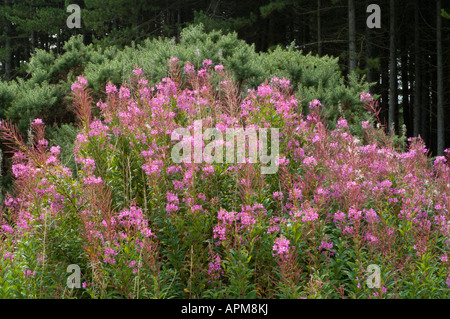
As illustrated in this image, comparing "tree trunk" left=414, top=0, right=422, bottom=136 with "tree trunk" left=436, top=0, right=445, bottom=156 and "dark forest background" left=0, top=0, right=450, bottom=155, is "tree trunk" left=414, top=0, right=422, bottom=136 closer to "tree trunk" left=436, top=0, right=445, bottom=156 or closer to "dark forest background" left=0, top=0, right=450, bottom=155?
"dark forest background" left=0, top=0, right=450, bottom=155

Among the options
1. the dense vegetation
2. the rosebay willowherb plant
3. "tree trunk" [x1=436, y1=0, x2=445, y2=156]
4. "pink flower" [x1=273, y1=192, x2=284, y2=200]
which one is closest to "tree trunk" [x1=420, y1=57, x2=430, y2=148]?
"tree trunk" [x1=436, y1=0, x2=445, y2=156]

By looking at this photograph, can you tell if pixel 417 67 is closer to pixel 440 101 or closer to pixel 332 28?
pixel 440 101

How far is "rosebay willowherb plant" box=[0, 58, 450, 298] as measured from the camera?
9.37 ft

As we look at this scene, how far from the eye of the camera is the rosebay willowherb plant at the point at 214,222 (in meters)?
2.86

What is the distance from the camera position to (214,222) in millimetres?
3422

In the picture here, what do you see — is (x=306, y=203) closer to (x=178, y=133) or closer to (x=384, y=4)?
(x=178, y=133)

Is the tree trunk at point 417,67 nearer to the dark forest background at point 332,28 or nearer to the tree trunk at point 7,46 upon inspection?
the dark forest background at point 332,28

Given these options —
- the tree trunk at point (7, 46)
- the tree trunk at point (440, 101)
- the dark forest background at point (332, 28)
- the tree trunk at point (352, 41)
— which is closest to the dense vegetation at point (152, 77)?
the tree trunk at point (352, 41)

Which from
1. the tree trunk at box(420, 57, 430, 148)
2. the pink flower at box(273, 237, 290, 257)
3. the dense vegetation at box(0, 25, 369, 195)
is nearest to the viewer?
the pink flower at box(273, 237, 290, 257)

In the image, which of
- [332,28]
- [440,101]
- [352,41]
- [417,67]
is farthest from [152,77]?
[417,67]

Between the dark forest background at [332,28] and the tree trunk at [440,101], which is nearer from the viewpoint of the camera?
the tree trunk at [440,101]

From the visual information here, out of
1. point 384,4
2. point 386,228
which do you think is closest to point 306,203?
point 386,228

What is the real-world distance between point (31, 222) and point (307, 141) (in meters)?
2.44

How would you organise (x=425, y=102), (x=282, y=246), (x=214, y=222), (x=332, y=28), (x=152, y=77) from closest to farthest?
(x=282, y=246)
(x=214, y=222)
(x=152, y=77)
(x=332, y=28)
(x=425, y=102)
